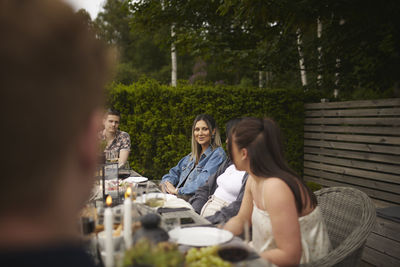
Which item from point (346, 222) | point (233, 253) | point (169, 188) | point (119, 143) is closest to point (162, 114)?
point (119, 143)

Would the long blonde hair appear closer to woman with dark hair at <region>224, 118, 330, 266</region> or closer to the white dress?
woman with dark hair at <region>224, 118, 330, 266</region>

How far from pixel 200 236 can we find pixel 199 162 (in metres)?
2.17

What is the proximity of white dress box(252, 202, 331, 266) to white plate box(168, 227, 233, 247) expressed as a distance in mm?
223

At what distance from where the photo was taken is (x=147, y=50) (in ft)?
69.0

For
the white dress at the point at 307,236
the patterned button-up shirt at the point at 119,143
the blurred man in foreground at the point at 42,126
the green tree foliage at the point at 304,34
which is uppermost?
the green tree foliage at the point at 304,34

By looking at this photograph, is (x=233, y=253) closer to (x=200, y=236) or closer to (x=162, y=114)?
(x=200, y=236)

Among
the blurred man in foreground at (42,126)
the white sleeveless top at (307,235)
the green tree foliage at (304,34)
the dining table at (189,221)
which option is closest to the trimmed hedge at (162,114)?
the green tree foliage at (304,34)

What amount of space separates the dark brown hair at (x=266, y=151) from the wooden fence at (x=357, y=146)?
389 centimetres

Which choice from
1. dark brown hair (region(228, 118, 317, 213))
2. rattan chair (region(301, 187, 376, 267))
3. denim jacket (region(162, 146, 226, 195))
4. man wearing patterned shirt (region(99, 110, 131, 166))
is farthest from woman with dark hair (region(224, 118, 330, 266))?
man wearing patterned shirt (region(99, 110, 131, 166))

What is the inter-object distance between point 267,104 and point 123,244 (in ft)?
18.7

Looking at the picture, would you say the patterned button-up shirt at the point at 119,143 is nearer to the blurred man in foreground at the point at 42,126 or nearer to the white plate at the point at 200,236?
the white plate at the point at 200,236

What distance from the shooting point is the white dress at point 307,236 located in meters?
1.59

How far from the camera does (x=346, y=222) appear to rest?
1.96m

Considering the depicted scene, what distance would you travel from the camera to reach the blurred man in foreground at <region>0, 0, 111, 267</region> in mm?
416
